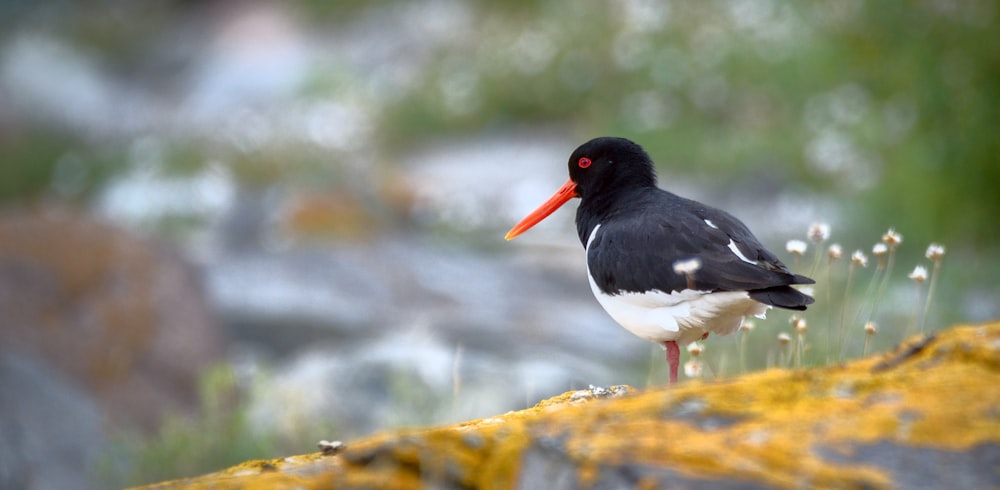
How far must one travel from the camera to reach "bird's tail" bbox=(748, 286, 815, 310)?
11.1 ft

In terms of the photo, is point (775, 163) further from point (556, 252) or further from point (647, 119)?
point (556, 252)

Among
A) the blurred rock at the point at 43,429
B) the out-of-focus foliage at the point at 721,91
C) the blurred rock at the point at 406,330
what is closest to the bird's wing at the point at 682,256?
the blurred rock at the point at 406,330

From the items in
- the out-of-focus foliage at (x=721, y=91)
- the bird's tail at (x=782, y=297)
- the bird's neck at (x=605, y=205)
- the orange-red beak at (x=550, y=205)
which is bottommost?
the bird's tail at (x=782, y=297)

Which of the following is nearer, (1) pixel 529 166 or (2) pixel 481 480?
(2) pixel 481 480

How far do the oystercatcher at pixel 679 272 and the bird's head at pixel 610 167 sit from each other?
0.50ft

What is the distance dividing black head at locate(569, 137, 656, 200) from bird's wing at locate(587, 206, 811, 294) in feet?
1.37

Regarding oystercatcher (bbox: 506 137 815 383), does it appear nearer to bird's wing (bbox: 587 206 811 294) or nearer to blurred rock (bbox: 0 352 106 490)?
bird's wing (bbox: 587 206 811 294)

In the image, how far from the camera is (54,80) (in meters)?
→ 21.2

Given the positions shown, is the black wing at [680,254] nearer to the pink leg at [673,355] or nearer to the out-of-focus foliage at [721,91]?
the pink leg at [673,355]

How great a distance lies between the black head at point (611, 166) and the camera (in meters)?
4.61

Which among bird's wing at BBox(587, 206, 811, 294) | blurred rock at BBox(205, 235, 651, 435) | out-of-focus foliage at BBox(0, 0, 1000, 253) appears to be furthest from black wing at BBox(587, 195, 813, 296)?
out-of-focus foliage at BBox(0, 0, 1000, 253)

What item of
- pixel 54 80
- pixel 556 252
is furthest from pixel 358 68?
pixel 556 252

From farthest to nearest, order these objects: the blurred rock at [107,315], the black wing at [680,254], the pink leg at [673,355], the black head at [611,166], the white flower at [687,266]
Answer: the blurred rock at [107,315] → the black head at [611,166] → the pink leg at [673,355] → the white flower at [687,266] → the black wing at [680,254]

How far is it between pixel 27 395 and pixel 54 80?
53.2ft
